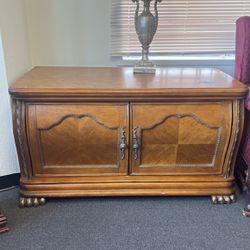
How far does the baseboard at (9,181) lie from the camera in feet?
5.47

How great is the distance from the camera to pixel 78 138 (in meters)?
1.40

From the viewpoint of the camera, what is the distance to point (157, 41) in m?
1.98

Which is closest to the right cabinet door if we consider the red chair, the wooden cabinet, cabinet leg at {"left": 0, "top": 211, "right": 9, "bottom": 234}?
the wooden cabinet

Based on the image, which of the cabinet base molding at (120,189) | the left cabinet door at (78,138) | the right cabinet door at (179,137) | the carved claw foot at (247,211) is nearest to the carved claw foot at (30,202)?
the cabinet base molding at (120,189)

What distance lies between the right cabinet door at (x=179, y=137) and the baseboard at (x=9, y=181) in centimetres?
72

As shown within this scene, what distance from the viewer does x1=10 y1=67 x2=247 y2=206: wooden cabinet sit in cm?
134

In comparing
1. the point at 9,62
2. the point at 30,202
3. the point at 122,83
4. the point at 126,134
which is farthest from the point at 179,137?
the point at 9,62

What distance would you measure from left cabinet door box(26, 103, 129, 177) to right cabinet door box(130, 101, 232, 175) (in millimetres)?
69

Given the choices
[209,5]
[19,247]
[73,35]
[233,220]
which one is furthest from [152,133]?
[209,5]

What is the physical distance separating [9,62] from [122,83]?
63 centimetres

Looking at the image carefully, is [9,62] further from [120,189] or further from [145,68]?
[120,189]

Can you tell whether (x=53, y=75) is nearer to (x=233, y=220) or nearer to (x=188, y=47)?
(x=188, y=47)

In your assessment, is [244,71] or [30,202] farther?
[244,71]

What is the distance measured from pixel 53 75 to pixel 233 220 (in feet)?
3.98
